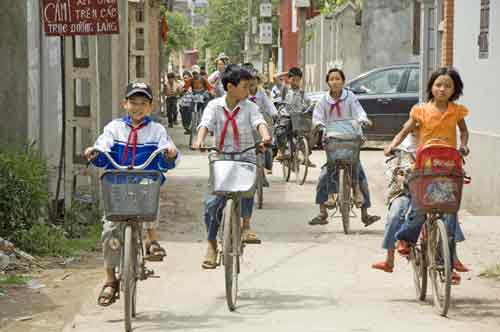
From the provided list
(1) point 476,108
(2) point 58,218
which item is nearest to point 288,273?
(2) point 58,218

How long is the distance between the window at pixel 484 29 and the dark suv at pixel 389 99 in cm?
883

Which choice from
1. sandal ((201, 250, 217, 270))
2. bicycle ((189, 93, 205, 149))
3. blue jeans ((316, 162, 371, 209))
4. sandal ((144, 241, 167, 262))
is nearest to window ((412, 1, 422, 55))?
bicycle ((189, 93, 205, 149))

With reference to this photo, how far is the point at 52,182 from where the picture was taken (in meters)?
13.6

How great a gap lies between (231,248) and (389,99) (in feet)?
54.2

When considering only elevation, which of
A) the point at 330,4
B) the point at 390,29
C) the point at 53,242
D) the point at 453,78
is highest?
the point at 330,4

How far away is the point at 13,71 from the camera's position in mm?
12469

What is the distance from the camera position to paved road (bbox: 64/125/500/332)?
8.32 m

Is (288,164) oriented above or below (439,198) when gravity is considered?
below

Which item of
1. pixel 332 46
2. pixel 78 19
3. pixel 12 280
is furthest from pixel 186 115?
pixel 12 280

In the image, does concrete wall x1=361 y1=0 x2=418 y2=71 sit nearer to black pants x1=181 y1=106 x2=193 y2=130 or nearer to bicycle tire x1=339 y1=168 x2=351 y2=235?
black pants x1=181 y1=106 x2=193 y2=130

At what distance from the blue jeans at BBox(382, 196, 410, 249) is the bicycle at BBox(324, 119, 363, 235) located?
390cm

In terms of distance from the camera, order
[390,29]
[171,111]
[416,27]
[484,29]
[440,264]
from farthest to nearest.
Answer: [171,111], [390,29], [416,27], [484,29], [440,264]

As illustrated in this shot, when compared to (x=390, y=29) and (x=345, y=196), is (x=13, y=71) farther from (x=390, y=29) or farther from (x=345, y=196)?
(x=390, y=29)

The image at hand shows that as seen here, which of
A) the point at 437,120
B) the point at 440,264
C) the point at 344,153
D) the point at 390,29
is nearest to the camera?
the point at 440,264
